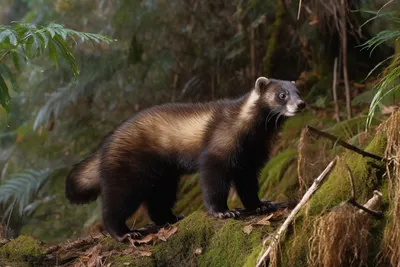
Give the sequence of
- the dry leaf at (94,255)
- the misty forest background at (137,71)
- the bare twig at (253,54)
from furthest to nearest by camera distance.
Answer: the bare twig at (253,54)
the misty forest background at (137,71)
the dry leaf at (94,255)

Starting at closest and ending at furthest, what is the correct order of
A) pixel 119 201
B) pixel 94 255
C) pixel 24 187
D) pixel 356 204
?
pixel 356 204, pixel 94 255, pixel 119 201, pixel 24 187

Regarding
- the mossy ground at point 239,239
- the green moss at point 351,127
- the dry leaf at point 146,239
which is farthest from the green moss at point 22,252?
the green moss at point 351,127

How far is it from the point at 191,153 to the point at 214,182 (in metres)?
0.46

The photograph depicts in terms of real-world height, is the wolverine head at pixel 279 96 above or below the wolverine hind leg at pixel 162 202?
above

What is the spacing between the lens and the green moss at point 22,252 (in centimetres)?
487

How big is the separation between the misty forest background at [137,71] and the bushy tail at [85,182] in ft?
10.8

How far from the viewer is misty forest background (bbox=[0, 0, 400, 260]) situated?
9250mm

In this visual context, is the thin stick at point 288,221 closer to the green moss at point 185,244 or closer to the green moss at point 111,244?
the green moss at point 185,244

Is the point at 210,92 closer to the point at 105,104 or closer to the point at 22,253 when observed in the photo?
the point at 105,104

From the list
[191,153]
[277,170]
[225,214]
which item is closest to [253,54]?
[277,170]

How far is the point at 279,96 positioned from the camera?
5.37 metres

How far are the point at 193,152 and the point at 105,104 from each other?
4799 millimetres

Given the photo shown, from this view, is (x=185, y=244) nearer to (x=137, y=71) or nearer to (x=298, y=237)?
(x=298, y=237)

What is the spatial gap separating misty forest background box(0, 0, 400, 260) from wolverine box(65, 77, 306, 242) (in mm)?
3518
